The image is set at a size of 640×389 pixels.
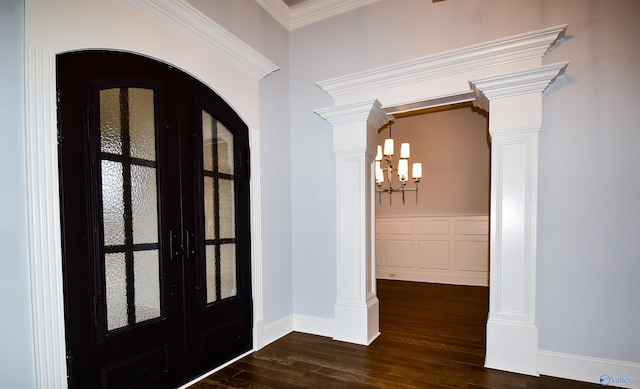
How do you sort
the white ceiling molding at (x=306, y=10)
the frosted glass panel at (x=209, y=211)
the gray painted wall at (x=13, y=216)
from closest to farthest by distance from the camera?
the gray painted wall at (x=13, y=216)
the frosted glass panel at (x=209, y=211)
the white ceiling molding at (x=306, y=10)

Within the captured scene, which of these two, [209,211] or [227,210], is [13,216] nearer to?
[209,211]

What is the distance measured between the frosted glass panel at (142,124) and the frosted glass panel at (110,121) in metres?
0.08

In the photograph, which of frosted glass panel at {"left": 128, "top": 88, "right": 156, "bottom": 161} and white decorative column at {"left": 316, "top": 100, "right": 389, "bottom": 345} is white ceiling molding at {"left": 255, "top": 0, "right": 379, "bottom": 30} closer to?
white decorative column at {"left": 316, "top": 100, "right": 389, "bottom": 345}

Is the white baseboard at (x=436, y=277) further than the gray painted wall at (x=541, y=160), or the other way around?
the white baseboard at (x=436, y=277)

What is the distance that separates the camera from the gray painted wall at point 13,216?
4.95 ft

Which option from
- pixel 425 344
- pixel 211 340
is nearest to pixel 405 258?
pixel 425 344

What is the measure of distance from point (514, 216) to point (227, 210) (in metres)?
2.37

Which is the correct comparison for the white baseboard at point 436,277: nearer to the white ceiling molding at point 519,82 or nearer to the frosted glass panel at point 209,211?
the white ceiling molding at point 519,82

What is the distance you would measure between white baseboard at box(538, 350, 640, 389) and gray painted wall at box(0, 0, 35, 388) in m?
3.33

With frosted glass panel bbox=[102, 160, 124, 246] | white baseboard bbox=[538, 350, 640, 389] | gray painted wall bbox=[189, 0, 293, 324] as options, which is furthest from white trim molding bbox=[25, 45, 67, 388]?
white baseboard bbox=[538, 350, 640, 389]

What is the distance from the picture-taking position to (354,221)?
312cm

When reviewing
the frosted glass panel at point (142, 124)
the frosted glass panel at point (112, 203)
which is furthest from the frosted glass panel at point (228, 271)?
the frosted glass panel at point (142, 124)

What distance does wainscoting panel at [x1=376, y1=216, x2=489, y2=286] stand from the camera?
560 cm

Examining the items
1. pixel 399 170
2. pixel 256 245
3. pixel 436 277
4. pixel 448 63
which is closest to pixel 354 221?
pixel 256 245
